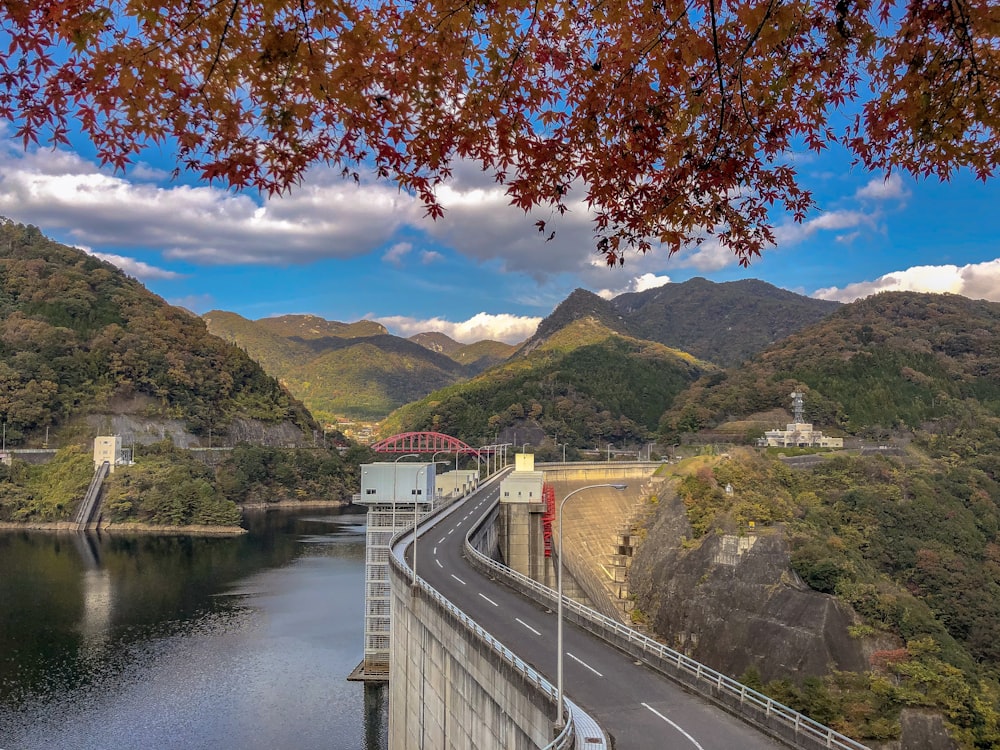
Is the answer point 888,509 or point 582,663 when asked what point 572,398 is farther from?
point 582,663

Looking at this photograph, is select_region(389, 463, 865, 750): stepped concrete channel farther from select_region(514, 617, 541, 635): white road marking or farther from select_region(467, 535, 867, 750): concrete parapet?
select_region(514, 617, 541, 635): white road marking

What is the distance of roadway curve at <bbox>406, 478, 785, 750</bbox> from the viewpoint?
1614 centimetres

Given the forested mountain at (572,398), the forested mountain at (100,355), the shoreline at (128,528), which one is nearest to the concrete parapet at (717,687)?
the shoreline at (128,528)

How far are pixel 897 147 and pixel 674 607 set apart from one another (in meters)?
45.3

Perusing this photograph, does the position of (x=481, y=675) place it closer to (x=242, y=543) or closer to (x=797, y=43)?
(x=797, y=43)

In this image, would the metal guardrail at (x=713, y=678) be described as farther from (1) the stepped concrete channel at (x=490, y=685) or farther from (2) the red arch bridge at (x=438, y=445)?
(2) the red arch bridge at (x=438, y=445)

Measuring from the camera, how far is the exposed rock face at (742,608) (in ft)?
122

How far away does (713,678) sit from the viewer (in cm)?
2052

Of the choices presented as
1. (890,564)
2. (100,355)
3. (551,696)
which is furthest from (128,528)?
(551,696)

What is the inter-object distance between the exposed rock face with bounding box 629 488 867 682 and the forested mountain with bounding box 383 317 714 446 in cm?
8901

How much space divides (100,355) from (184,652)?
100491 millimetres

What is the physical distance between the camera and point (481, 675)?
20375 millimetres

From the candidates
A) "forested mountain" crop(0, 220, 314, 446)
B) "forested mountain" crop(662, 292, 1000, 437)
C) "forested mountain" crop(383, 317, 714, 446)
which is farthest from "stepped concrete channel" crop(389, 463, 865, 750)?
"forested mountain" crop(0, 220, 314, 446)

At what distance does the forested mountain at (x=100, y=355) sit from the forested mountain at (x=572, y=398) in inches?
1522
